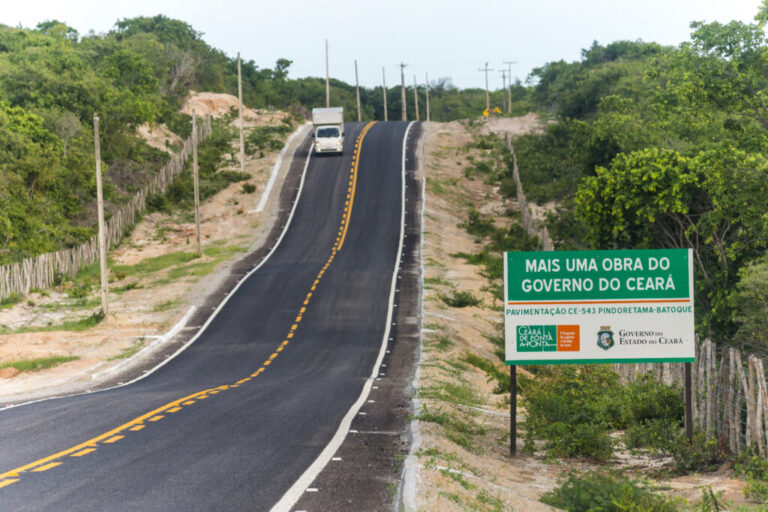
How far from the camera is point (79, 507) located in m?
9.82

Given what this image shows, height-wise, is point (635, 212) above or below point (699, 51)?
below

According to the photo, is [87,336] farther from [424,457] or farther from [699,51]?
[699,51]

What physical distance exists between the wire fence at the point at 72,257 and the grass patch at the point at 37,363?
12.1 metres

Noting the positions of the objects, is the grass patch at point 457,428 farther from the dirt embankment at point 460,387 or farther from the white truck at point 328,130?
the white truck at point 328,130

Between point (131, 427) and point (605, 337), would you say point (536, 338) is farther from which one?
point (131, 427)

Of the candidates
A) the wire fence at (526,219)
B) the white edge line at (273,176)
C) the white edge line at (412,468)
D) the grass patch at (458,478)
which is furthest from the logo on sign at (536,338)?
the white edge line at (273,176)

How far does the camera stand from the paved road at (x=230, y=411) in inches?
425

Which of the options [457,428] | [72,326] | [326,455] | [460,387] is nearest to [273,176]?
[72,326]

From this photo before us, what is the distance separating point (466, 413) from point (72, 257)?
34286mm

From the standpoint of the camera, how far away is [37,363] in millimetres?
27312

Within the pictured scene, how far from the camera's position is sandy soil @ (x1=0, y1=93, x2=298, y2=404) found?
26.2 m

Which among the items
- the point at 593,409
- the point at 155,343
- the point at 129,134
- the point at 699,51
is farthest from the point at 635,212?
the point at 129,134

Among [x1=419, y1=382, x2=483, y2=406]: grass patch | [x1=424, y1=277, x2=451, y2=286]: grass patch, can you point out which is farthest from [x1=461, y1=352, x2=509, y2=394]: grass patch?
[x1=424, y1=277, x2=451, y2=286]: grass patch

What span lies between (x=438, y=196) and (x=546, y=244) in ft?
68.6
